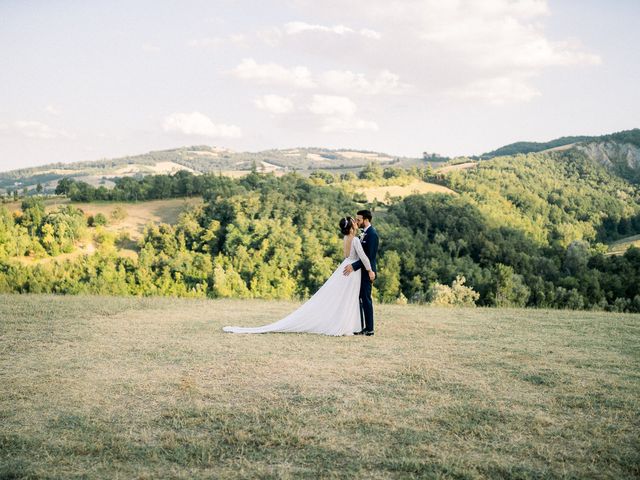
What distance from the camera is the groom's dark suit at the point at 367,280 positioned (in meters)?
10.4

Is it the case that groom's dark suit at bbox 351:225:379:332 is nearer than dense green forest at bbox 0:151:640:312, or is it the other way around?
groom's dark suit at bbox 351:225:379:332

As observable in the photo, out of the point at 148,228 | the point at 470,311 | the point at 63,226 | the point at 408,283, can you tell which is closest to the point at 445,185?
the point at 408,283

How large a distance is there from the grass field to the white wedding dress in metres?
0.50

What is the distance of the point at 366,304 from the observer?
10.3 meters

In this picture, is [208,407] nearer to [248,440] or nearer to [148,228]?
[248,440]

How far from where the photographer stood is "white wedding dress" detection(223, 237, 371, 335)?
1035 centimetres

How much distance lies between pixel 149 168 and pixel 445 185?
113 meters

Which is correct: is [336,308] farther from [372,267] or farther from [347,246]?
[347,246]

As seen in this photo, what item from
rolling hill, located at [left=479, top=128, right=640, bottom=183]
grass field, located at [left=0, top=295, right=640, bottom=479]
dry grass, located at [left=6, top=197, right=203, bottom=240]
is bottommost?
grass field, located at [left=0, top=295, right=640, bottom=479]

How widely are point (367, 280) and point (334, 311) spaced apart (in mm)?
1071

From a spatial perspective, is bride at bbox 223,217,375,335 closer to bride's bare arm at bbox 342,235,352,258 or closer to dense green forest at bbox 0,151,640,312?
bride's bare arm at bbox 342,235,352,258

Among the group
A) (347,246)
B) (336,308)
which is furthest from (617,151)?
(336,308)

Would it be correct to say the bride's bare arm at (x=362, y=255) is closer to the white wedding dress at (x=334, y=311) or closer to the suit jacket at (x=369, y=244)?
the white wedding dress at (x=334, y=311)

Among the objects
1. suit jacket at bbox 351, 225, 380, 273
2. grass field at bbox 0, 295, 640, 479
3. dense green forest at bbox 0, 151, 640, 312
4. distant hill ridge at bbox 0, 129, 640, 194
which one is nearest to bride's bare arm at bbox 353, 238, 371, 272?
suit jacket at bbox 351, 225, 380, 273
